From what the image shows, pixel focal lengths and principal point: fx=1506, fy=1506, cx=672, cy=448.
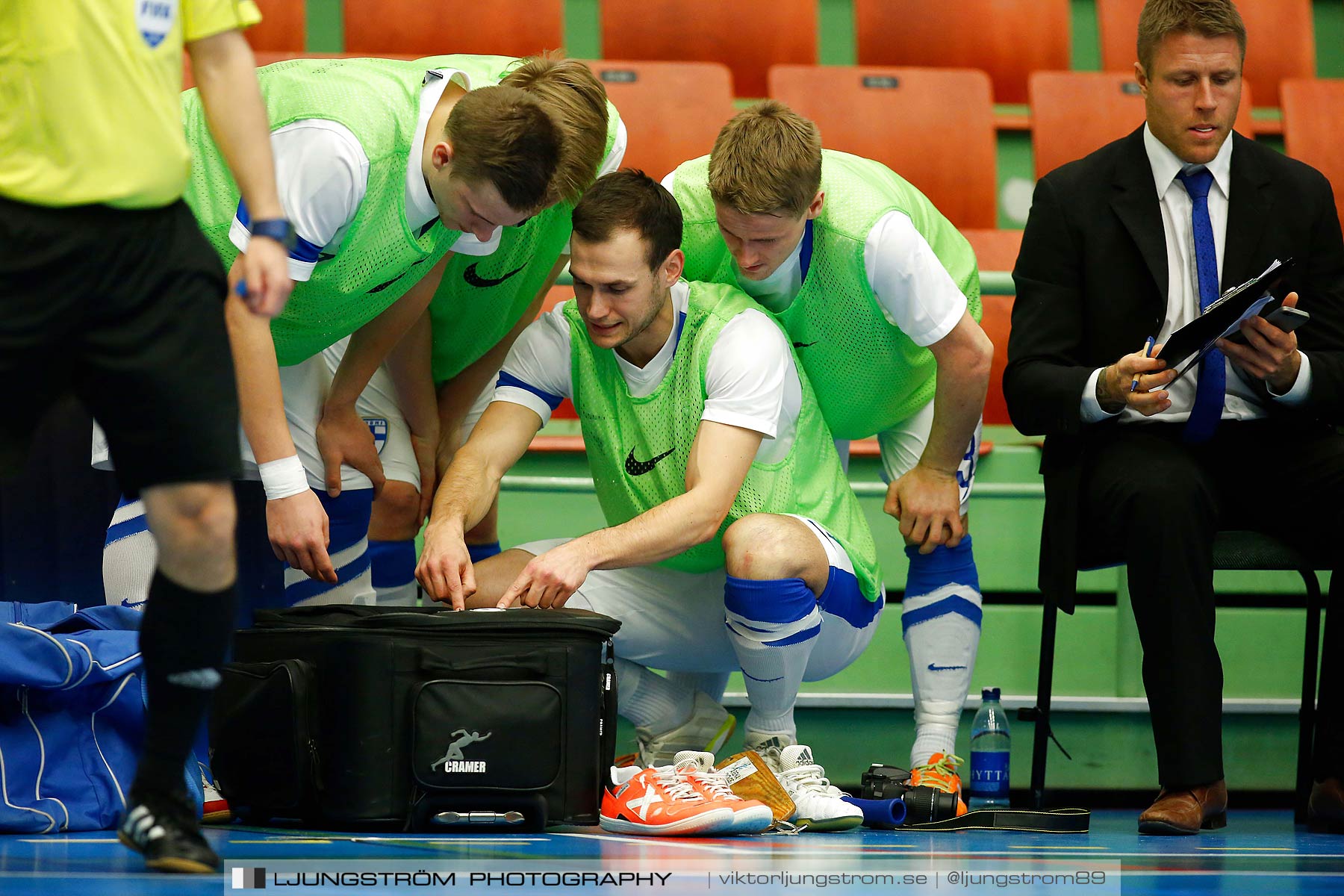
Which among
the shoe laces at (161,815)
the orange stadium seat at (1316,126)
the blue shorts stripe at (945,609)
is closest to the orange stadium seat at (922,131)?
the orange stadium seat at (1316,126)

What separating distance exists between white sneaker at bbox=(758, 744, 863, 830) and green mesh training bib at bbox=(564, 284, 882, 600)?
0.36m

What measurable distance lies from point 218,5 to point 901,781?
1842 millimetres

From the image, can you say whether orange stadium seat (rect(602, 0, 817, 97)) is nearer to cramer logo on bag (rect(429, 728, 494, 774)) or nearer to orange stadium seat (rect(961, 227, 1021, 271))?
orange stadium seat (rect(961, 227, 1021, 271))

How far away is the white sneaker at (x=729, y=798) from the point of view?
246 cm

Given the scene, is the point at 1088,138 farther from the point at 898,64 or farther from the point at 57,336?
the point at 57,336

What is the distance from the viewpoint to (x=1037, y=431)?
3.03 metres

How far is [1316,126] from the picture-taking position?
15.6 feet

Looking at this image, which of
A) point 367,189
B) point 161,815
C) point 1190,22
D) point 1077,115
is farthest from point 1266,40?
point 161,815

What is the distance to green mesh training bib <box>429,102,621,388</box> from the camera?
115 inches

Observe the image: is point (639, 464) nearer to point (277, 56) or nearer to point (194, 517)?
point (194, 517)

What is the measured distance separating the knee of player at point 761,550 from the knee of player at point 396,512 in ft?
2.34

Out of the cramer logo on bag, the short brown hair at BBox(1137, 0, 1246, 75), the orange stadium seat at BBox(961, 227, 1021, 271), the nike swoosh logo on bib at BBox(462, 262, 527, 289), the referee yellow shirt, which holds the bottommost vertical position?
the cramer logo on bag

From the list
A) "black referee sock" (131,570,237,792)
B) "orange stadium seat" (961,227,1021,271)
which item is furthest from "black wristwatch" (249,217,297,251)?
"orange stadium seat" (961,227,1021,271)

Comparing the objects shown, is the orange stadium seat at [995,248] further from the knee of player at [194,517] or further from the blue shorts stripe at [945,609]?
the knee of player at [194,517]
